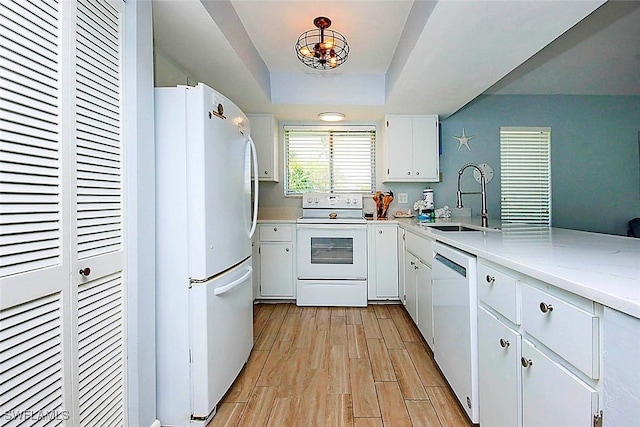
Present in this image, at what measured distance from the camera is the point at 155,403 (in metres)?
1.47

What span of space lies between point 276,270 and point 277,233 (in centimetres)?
40

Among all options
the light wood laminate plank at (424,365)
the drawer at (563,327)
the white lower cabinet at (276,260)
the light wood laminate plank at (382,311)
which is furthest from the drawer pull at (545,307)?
the white lower cabinet at (276,260)

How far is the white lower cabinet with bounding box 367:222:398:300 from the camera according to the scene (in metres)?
3.25

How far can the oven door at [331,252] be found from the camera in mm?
3213

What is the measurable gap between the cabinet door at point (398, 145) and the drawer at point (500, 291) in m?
2.18

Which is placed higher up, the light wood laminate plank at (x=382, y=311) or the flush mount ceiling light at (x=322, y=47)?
the flush mount ceiling light at (x=322, y=47)

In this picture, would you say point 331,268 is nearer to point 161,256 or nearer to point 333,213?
point 333,213

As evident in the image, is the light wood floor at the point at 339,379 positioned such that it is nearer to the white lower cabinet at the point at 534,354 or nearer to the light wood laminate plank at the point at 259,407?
the light wood laminate plank at the point at 259,407

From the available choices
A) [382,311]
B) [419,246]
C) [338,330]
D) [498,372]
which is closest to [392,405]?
[498,372]

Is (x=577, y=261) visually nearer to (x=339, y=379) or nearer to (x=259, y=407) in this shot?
(x=339, y=379)

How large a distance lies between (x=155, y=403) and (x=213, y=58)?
81.4 inches

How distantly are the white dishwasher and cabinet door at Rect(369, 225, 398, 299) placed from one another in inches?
48.3

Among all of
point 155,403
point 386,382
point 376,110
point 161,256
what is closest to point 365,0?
point 376,110

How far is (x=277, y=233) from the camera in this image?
329cm
